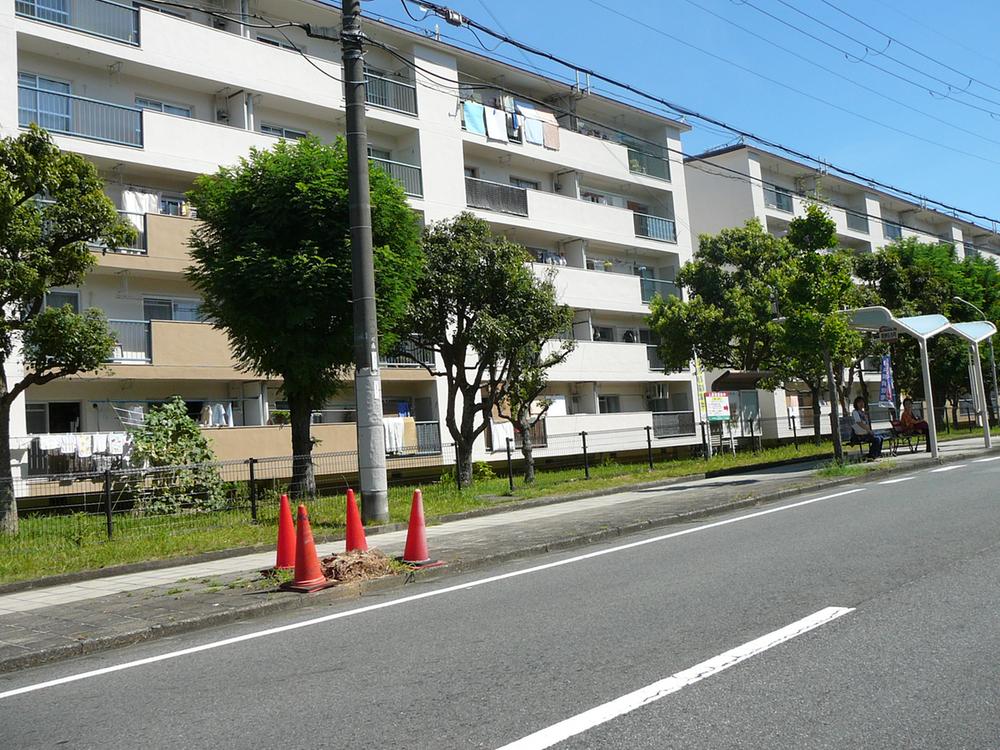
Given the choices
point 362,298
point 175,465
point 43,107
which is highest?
point 43,107

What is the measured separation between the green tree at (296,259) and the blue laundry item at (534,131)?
50.3 ft

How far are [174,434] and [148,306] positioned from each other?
6.22 meters

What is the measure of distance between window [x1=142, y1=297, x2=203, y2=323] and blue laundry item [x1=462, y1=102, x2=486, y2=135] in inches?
454

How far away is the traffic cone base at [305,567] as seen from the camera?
845 centimetres

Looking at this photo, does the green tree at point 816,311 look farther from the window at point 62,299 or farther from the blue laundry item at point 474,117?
the window at point 62,299

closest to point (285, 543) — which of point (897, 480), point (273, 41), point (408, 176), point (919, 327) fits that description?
point (897, 480)

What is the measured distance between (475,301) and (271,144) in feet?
26.9

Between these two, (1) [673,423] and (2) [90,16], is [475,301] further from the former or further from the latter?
(1) [673,423]

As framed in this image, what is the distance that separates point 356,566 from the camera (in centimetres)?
888

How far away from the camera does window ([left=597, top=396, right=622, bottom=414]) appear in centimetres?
3553

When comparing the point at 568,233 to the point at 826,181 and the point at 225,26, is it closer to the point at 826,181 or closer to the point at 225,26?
the point at 225,26

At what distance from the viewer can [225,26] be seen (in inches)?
1029

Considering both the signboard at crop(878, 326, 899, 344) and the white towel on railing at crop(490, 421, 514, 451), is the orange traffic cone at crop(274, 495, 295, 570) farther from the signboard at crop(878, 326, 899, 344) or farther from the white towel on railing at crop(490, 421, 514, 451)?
the white towel on railing at crop(490, 421, 514, 451)

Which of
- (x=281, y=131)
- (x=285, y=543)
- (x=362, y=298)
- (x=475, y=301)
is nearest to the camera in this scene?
(x=285, y=543)
